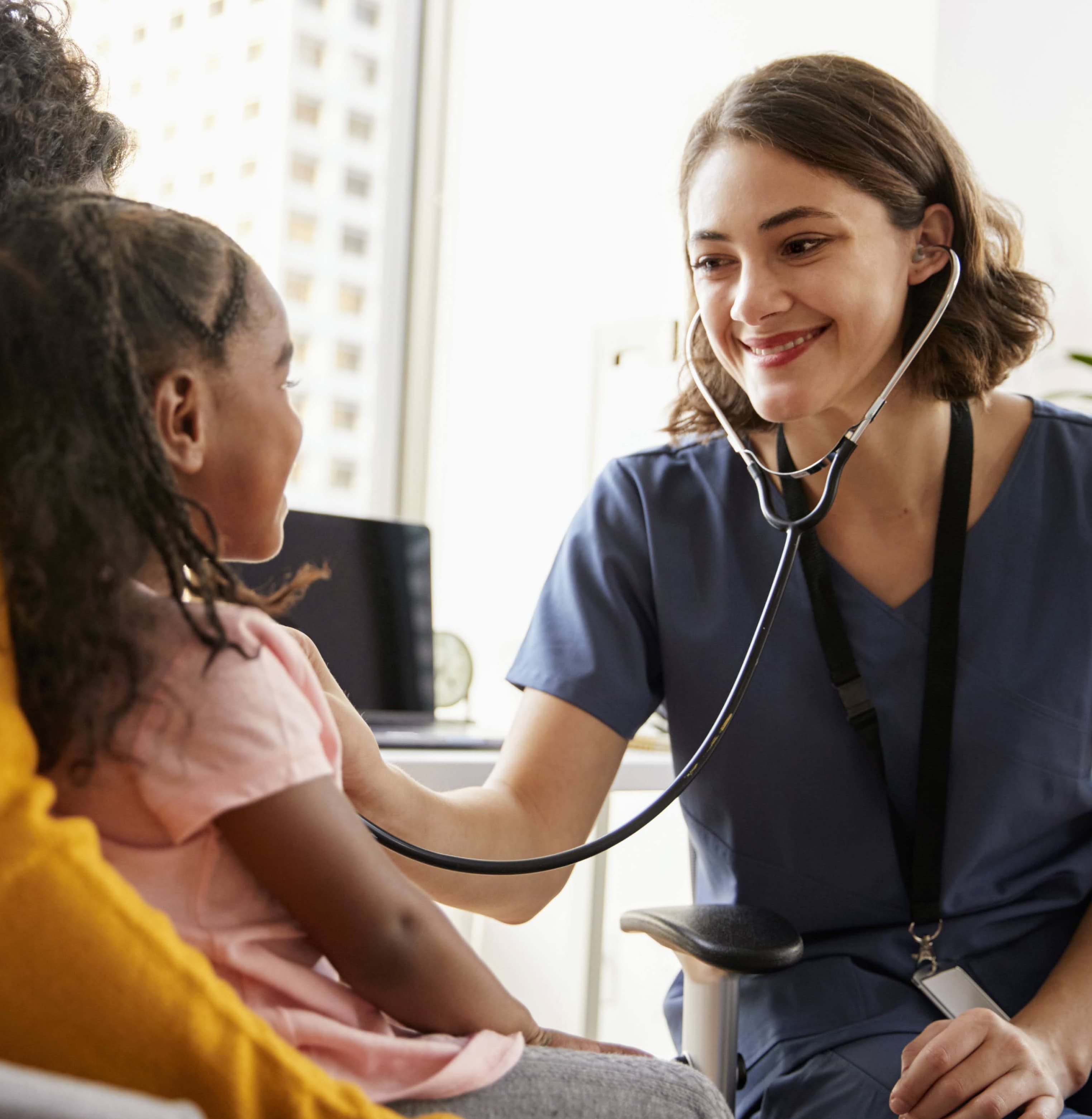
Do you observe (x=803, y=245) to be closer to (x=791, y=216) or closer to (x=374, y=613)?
(x=791, y=216)

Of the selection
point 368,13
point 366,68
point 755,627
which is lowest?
point 755,627

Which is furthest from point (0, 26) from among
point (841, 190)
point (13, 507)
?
point (841, 190)

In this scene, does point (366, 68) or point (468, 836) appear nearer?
point (468, 836)

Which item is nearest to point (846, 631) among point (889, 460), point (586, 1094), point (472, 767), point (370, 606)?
point (889, 460)

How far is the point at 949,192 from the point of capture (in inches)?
46.7

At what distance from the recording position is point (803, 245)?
3.62 ft

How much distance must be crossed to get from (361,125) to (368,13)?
0.97 ft

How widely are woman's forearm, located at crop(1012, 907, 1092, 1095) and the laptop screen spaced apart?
1065mm

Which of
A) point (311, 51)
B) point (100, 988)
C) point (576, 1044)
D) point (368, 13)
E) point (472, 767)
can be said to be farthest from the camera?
point (368, 13)

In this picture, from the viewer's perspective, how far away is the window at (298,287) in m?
3.06

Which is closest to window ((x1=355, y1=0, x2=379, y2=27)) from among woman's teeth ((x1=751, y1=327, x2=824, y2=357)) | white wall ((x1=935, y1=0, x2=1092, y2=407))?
white wall ((x1=935, y1=0, x2=1092, y2=407))

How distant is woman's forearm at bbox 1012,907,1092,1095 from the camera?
1.00m

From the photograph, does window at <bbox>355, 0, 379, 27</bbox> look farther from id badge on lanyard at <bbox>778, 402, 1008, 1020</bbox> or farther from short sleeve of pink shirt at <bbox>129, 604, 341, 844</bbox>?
short sleeve of pink shirt at <bbox>129, 604, 341, 844</bbox>

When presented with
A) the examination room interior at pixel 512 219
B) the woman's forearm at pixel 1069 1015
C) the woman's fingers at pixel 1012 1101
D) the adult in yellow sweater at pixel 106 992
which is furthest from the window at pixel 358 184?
the adult in yellow sweater at pixel 106 992
